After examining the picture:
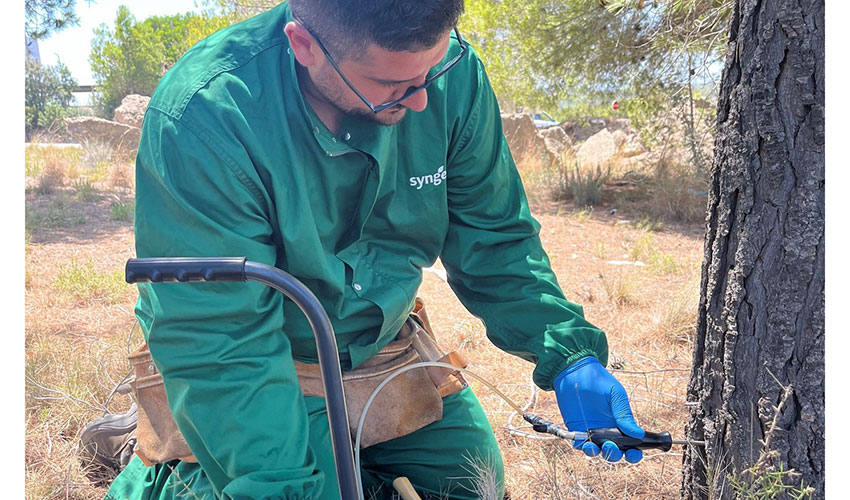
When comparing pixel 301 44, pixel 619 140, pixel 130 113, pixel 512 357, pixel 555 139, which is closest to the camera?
pixel 301 44

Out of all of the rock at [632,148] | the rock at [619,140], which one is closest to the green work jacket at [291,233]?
the rock at [632,148]

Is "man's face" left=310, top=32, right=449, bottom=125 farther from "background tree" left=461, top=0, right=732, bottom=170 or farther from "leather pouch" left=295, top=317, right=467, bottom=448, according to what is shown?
"background tree" left=461, top=0, right=732, bottom=170

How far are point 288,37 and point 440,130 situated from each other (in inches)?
19.8

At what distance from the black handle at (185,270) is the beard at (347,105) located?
0.83 m

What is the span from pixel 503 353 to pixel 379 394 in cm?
153

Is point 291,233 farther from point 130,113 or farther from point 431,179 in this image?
point 130,113

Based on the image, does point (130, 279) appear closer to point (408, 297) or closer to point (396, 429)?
point (408, 297)

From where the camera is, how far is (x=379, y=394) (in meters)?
2.13

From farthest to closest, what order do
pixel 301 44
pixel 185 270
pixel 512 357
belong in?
pixel 512 357
pixel 301 44
pixel 185 270

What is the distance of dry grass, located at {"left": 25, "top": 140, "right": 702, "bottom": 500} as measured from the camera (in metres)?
2.26

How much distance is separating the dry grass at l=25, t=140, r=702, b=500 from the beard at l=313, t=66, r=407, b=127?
999 millimetres

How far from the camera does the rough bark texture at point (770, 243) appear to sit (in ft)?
5.09

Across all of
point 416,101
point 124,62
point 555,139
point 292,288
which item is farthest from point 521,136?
point 124,62

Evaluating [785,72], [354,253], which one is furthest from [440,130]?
[785,72]
